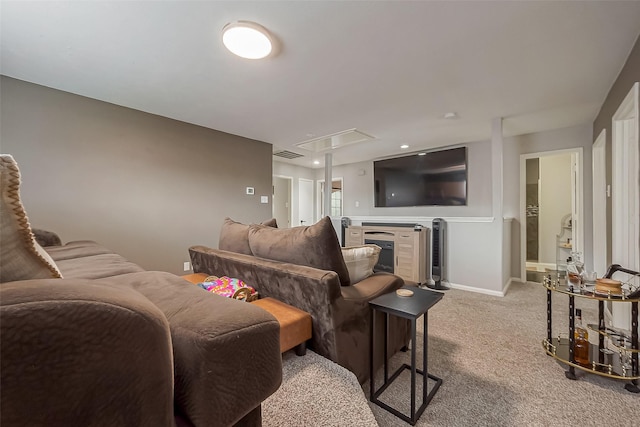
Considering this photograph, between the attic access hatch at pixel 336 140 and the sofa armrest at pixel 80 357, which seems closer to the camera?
the sofa armrest at pixel 80 357

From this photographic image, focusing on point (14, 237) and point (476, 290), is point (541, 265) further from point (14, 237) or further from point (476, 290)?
point (14, 237)

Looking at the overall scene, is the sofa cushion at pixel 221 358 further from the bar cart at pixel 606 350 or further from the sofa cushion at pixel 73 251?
the bar cart at pixel 606 350

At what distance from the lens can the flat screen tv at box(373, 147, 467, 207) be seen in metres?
4.36

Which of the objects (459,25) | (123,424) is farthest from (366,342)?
(459,25)

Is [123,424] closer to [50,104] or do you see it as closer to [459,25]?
[459,25]

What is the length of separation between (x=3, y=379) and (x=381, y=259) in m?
4.32

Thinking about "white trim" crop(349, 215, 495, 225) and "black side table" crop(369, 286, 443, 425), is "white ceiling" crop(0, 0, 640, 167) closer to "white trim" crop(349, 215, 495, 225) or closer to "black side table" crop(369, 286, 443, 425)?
"white trim" crop(349, 215, 495, 225)

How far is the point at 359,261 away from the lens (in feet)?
5.65

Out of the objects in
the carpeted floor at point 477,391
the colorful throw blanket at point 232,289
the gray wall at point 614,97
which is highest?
the gray wall at point 614,97

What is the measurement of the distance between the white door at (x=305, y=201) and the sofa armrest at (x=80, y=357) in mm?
5998

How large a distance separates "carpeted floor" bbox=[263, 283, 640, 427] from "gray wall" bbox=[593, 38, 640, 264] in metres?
1.55

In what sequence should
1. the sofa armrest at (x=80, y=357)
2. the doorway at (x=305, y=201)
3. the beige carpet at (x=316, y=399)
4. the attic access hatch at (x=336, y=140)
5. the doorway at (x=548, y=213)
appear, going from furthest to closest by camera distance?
the doorway at (x=305, y=201) → the doorway at (x=548, y=213) → the attic access hatch at (x=336, y=140) → the beige carpet at (x=316, y=399) → the sofa armrest at (x=80, y=357)

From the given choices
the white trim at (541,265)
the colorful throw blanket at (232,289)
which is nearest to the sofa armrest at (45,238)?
the colorful throw blanket at (232,289)

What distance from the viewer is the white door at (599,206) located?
2893 millimetres
